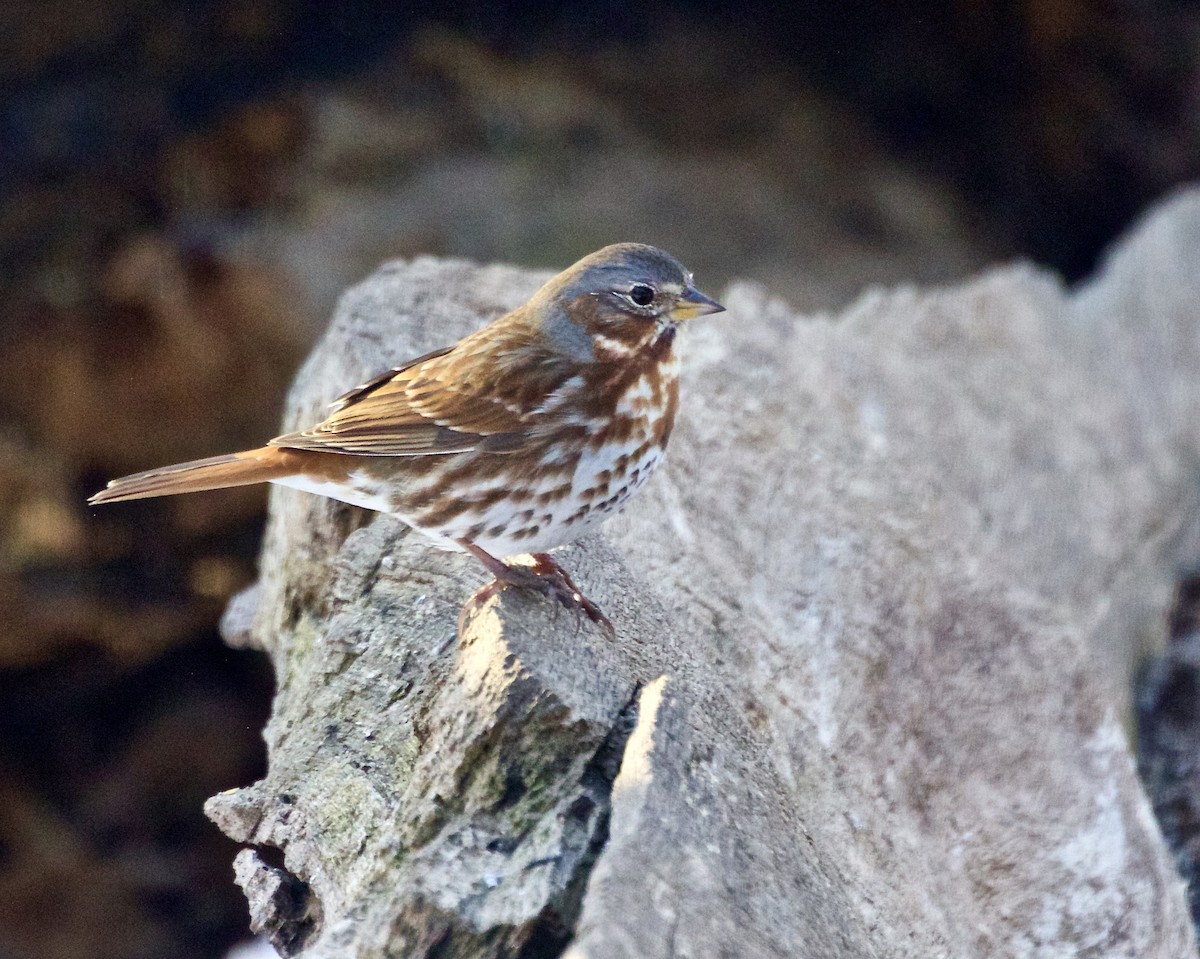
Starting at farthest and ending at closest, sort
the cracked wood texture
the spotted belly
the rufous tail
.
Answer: the rufous tail, the spotted belly, the cracked wood texture

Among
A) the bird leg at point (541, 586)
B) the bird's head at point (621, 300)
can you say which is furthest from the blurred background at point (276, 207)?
the bird leg at point (541, 586)

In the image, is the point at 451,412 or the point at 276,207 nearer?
the point at 451,412

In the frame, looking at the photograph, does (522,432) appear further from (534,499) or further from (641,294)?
(641,294)

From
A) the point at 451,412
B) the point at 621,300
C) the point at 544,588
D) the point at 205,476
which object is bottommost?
the point at 205,476

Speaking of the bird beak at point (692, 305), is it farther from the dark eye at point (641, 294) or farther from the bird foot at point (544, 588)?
the bird foot at point (544, 588)

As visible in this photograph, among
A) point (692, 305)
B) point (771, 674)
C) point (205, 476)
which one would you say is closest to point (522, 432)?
point (692, 305)

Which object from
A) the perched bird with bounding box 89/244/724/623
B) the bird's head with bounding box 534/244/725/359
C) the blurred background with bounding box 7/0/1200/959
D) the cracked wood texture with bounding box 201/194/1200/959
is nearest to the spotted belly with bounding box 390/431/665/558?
the perched bird with bounding box 89/244/724/623

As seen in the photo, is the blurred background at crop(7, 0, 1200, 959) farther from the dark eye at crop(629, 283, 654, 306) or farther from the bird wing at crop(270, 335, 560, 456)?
the dark eye at crop(629, 283, 654, 306)

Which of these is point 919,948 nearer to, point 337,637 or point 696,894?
point 696,894
